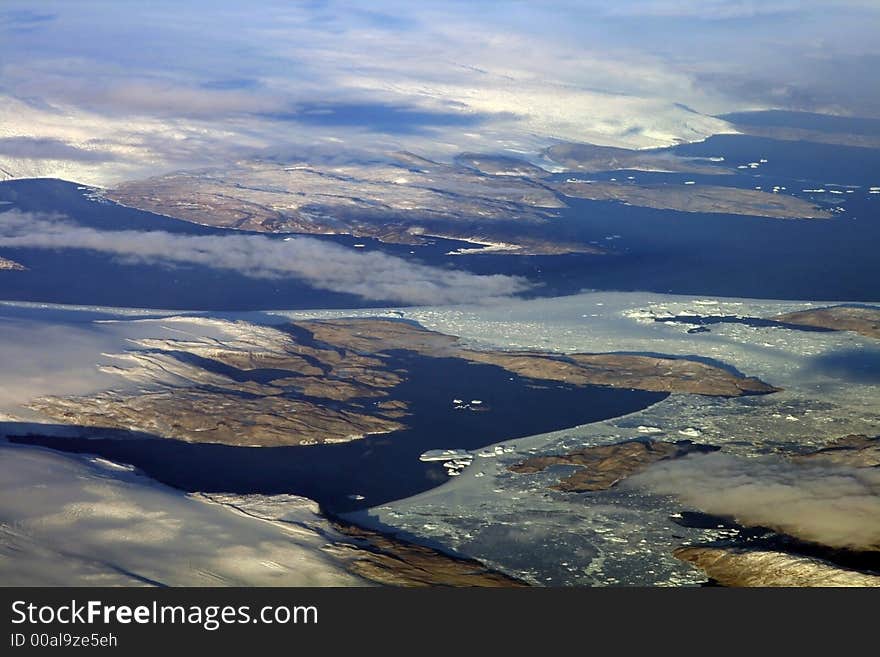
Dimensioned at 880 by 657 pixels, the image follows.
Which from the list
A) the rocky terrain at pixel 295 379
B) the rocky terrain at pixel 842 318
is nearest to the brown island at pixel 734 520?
the rocky terrain at pixel 295 379

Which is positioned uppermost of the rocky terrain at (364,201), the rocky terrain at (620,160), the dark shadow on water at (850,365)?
the rocky terrain at (620,160)

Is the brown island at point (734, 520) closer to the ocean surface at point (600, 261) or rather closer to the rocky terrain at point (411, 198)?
the ocean surface at point (600, 261)

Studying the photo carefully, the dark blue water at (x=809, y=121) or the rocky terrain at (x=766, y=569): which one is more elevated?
the dark blue water at (x=809, y=121)

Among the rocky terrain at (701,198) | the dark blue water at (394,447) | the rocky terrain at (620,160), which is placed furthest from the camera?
the rocky terrain at (620,160)

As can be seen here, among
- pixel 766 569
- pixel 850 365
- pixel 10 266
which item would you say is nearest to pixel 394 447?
pixel 766 569

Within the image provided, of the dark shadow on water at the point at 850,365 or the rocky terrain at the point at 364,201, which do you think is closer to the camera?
the dark shadow on water at the point at 850,365

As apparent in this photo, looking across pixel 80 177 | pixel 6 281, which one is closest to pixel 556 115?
pixel 80 177
